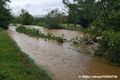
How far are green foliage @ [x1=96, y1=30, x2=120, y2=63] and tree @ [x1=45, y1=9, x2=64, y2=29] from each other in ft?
73.7

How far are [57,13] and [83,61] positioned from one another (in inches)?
943

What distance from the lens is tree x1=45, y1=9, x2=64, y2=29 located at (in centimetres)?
2973

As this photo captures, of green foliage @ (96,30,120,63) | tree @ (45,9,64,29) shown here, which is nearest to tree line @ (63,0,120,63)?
green foliage @ (96,30,120,63)

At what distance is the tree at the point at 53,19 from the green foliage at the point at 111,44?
22456 mm

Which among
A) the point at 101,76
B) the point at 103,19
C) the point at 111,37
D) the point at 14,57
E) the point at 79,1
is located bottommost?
the point at 101,76

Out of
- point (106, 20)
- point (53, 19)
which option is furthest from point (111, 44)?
point (53, 19)

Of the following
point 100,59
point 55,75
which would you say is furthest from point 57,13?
point 55,75

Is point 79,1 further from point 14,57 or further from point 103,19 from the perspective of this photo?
point 14,57

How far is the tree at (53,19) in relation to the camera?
29.7 metres

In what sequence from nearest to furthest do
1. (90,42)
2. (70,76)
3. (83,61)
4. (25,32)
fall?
(70,76) < (83,61) < (90,42) < (25,32)

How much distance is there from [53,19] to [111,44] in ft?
81.8

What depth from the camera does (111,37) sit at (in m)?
5.61

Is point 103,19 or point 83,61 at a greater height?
point 103,19

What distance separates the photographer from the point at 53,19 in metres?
29.8
